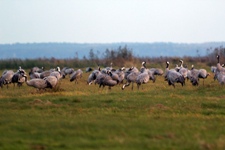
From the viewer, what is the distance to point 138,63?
173ft

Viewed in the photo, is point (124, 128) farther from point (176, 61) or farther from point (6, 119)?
point (176, 61)

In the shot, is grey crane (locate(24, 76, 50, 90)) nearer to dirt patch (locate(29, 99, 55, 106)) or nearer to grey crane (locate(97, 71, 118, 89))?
grey crane (locate(97, 71, 118, 89))

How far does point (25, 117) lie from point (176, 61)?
138 ft

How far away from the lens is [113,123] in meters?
12.1

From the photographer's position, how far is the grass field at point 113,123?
980 centimetres

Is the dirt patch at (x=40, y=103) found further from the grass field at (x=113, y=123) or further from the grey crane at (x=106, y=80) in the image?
the grey crane at (x=106, y=80)

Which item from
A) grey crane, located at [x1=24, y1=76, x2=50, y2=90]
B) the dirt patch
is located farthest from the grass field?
grey crane, located at [x1=24, y1=76, x2=50, y2=90]

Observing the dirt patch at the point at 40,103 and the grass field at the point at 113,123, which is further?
the dirt patch at the point at 40,103

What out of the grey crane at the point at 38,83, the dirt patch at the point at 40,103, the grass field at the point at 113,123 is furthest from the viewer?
the grey crane at the point at 38,83

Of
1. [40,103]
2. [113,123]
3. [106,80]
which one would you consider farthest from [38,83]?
[113,123]

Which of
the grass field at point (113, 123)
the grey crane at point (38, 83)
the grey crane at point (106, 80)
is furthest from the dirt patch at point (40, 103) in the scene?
the grey crane at point (106, 80)

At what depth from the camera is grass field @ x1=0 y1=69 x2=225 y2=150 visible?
9805 millimetres

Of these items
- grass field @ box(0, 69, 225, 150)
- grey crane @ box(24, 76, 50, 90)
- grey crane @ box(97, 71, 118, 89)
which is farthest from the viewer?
grey crane @ box(97, 71, 118, 89)

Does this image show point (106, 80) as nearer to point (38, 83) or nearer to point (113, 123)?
point (38, 83)
